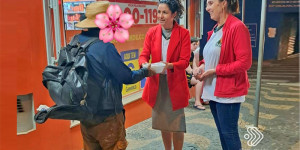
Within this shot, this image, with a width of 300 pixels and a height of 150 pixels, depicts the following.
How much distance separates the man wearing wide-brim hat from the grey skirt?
561mm

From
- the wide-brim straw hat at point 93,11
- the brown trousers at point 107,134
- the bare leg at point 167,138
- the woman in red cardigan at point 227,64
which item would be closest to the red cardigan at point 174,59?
the woman in red cardigan at point 227,64

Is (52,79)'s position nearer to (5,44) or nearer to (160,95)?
(5,44)

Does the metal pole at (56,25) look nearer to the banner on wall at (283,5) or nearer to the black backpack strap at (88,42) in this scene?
the black backpack strap at (88,42)

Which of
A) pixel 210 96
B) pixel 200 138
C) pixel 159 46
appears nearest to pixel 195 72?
pixel 210 96

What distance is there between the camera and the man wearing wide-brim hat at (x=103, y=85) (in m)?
1.73

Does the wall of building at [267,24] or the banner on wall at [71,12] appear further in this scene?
the wall of building at [267,24]

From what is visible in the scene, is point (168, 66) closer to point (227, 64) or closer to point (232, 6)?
point (227, 64)

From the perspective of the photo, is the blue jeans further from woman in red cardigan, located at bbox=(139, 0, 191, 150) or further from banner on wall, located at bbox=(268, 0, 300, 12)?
banner on wall, located at bbox=(268, 0, 300, 12)

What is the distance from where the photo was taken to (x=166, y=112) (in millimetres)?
2523

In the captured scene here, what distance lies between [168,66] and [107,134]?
2.57ft

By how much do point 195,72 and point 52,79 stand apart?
1.13 m

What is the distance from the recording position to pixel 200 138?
137 inches

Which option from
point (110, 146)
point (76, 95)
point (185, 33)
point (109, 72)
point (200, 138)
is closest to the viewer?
point (76, 95)

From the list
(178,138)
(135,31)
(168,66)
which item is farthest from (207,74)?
(135,31)
